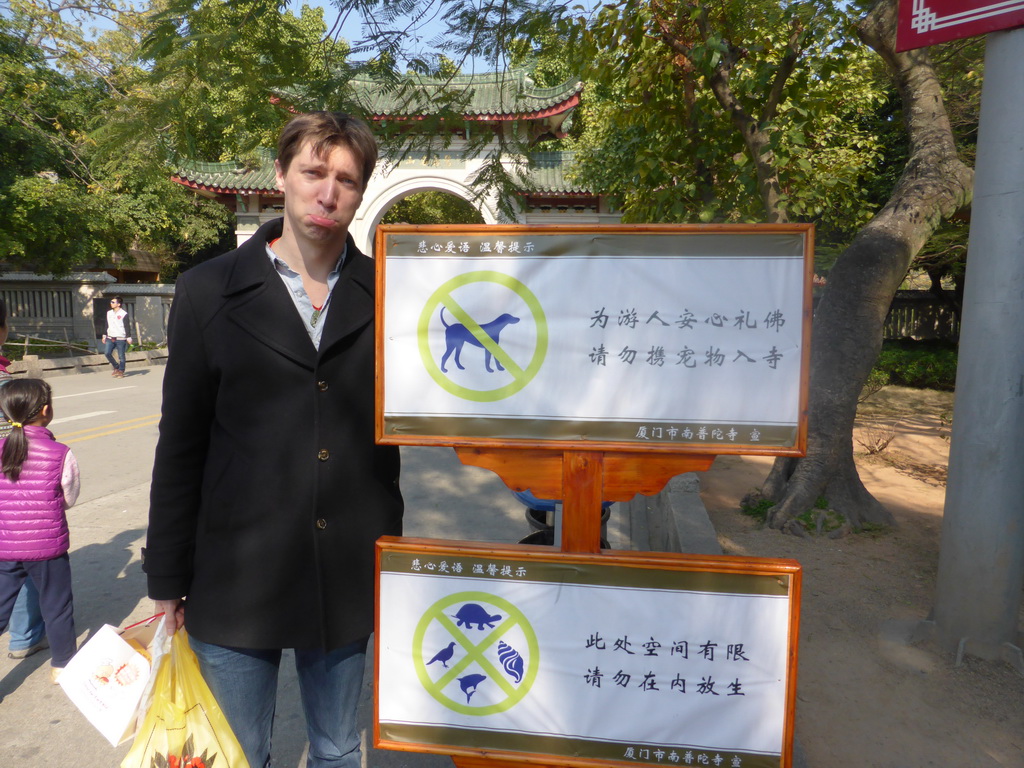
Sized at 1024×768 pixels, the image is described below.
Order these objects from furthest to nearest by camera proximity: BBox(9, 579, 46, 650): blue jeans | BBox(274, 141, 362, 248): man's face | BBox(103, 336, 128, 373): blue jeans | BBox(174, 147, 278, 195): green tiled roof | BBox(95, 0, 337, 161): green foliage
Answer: BBox(174, 147, 278, 195): green tiled roof
BBox(103, 336, 128, 373): blue jeans
BBox(95, 0, 337, 161): green foliage
BBox(9, 579, 46, 650): blue jeans
BBox(274, 141, 362, 248): man's face

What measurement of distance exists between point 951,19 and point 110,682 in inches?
143

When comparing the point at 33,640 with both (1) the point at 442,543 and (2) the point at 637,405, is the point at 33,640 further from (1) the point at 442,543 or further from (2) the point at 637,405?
(2) the point at 637,405

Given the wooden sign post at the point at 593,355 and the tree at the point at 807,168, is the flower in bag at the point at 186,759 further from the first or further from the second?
the tree at the point at 807,168

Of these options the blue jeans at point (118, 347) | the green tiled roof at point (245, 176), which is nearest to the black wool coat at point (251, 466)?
the blue jeans at point (118, 347)

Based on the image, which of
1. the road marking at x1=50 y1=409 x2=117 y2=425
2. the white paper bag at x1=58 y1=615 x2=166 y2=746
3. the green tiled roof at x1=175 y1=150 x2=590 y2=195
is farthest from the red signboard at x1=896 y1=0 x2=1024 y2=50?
the green tiled roof at x1=175 y1=150 x2=590 y2=195

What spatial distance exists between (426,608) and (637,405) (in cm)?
72

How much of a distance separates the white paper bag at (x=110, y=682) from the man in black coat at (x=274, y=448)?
0.27m

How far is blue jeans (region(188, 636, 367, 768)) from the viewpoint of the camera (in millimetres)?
1742

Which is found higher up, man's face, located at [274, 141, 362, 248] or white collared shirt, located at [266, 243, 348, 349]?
man's face, located at [274, 141, 362, 248]

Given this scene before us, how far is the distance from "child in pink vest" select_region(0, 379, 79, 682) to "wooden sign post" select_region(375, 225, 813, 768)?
204 cm

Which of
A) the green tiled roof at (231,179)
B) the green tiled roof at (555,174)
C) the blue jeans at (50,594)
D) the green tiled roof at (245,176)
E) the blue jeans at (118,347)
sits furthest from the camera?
the green tiled roof at (231,179)

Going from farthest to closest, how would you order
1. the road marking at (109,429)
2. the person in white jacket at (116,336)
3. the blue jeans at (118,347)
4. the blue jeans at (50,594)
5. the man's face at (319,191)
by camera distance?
the blue jeans at (118,347), the person in white jacket at (116,336), the road marking at (109,429), the blue jeans at (50,594), the man's face at (319,191)

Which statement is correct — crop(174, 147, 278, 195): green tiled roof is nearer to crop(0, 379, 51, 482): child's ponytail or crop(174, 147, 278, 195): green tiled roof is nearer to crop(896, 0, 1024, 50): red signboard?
crop(0, 379, 51, 482): child's ponytail

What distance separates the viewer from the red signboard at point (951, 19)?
8.94ft
